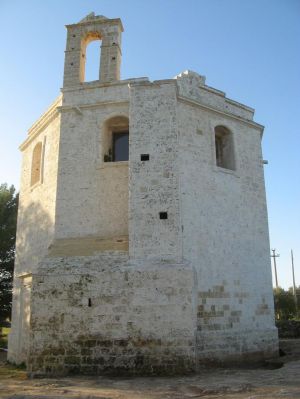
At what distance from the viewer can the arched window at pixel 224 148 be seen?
11282 millimetres

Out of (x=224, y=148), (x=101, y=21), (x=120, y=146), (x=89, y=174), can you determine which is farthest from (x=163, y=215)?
(x=101, y=21)

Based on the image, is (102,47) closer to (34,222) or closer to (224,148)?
(224,148)

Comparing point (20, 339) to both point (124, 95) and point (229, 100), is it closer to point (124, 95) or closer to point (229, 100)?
point (124, 95)

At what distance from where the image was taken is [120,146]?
11.0 metres

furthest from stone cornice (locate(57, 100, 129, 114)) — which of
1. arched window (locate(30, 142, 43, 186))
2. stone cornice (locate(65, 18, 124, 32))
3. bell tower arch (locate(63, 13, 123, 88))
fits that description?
stone cornice (locate(65, 18, 124, 32))

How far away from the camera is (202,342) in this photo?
351 inches

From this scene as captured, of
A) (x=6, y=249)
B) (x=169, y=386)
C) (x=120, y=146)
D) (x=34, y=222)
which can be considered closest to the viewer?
(x=169, y=386)

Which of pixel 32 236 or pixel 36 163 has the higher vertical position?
pixel 36 163

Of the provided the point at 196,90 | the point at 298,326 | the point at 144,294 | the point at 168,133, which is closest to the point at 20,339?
the point at 144,294

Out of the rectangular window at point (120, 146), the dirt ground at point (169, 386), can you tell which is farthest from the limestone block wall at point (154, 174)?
the dirt ground at point (169, 386)

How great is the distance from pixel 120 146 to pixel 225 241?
3928 mm

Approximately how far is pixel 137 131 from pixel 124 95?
181 centimetres

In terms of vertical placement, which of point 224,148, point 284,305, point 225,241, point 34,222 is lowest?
point 284,305

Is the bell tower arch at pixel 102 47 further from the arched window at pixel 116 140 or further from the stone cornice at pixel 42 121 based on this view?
the arched window at pixel 116 140
